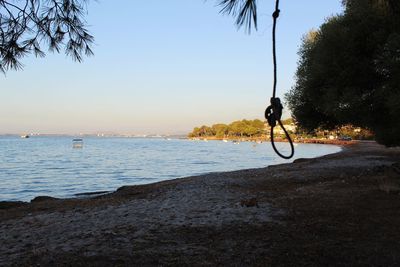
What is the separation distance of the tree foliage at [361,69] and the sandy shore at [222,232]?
11.2ft

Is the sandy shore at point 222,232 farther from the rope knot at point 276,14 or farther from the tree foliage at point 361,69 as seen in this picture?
the rope knot at point 276,14

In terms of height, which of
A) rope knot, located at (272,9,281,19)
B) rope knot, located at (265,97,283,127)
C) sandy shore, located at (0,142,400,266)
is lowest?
sandy shore, located at (0,142,400,266)

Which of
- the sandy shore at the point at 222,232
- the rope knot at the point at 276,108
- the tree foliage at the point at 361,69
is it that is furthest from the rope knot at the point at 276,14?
the tree foliage at the point at 361,69

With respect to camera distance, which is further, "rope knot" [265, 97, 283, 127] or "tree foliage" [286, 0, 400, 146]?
"tree foliage" [286, 0, 400, 146]

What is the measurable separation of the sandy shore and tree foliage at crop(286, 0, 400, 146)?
3420mm

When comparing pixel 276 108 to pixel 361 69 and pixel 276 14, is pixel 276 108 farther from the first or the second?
pixel 361 69

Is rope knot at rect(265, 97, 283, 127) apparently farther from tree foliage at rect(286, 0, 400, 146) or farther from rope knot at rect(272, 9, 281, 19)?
tree foliage at rect(286, 0, 400, 146)

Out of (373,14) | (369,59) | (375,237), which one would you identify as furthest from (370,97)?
(375,237)

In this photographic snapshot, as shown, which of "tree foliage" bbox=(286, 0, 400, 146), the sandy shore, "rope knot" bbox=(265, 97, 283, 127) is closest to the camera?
"rope knot" bbox=(265, 97, 283, 127)

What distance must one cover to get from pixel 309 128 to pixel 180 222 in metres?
13.6

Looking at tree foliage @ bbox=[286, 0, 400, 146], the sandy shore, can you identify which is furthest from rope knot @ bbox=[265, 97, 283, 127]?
tree foliage @ bbox=[286, 0, 400, 146]

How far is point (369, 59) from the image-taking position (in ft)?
57.1

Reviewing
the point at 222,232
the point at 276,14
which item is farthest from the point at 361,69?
the point at 276,14

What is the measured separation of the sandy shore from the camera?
25.3 ft
